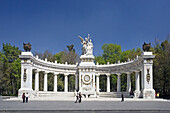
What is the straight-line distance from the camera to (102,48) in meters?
86.1

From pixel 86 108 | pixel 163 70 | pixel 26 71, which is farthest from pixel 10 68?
pixel 86 108

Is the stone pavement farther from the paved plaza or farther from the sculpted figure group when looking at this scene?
the sculpted figure group

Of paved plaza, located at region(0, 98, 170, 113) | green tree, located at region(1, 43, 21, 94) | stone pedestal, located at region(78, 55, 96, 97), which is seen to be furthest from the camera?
green tree, located at region(1, 43, 21, 94)

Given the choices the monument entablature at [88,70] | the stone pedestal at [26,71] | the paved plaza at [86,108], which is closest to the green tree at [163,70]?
the monument entablature at [88,70]

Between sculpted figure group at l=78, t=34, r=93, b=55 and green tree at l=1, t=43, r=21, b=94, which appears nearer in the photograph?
sculpted figure group at l=78, t=34, r=93, b=55

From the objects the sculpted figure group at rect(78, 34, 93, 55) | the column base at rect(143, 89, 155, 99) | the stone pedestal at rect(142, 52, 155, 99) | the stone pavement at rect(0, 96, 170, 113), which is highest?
the sculpted figure group at rect(78, 34, 93, 55)

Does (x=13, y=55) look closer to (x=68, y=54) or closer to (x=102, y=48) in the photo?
(x=68, y=54)

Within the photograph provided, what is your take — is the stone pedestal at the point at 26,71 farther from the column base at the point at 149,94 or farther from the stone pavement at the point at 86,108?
the column base at the point at 149,94

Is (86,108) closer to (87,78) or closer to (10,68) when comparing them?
(87,78)

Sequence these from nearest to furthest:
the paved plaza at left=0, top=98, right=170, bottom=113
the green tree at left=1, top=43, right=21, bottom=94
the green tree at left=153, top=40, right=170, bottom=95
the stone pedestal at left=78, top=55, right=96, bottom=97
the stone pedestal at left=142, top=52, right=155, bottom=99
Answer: the paved plaza at left=0, top=98, right=170, bottom=113, the stone pedestal at left=142, top=52, right=155, bottom=99, the stone pedestal at left=78, top=55, right=96, bottom=97, the green tree at left=153, top=40, right=170, bottom=95, the green tree at left=1, top=43, right=21, bottom=94

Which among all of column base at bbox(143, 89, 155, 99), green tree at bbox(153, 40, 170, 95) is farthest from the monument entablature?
green tree at bbox(153, 40, 170, 95)

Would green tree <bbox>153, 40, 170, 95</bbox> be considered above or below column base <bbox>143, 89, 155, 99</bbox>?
above

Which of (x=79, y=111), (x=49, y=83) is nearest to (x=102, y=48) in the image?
(x=49, y=83)

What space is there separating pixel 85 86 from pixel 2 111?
34.1 metres
